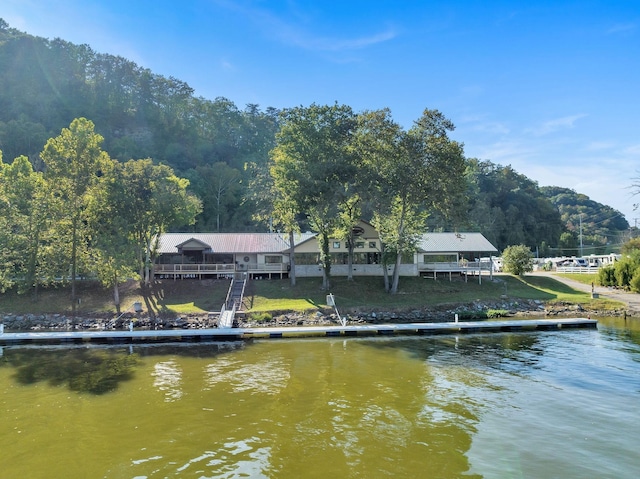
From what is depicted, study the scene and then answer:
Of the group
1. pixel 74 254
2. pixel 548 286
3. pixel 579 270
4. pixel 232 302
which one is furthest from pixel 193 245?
pixel 579 270

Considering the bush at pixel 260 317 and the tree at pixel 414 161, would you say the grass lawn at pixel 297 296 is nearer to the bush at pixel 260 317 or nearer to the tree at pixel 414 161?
the bush at pixel 260 317

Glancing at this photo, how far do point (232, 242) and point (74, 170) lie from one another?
18139mm

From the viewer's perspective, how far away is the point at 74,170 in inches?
1225

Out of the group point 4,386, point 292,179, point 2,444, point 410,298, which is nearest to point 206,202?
point 292,179

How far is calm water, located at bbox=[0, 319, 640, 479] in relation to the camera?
33.3ft

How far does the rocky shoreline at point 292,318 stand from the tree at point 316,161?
363 inches

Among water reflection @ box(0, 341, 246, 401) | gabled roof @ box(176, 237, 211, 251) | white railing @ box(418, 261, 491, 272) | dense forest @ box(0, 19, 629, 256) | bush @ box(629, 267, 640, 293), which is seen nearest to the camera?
water reflection @ box(0, 341, 246, 401)

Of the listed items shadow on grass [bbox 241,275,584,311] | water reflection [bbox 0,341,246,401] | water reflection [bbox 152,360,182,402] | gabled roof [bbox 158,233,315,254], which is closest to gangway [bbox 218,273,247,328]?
shadow on grass [bbox 241,275,584,311]

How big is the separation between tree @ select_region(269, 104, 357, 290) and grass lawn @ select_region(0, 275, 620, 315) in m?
7.14

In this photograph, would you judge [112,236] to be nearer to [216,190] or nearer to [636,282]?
[636,282]

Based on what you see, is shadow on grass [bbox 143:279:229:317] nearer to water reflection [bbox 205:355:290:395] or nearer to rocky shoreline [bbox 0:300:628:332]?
rocky shoreline [bbox 0:300:628:332]

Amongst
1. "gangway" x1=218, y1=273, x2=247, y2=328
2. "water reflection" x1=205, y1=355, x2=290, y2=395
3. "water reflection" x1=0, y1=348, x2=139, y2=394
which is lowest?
"water reflection" x1=0, y1=348, x2=139, y2=394

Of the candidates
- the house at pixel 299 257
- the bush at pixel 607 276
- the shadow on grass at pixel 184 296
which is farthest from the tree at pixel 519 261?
the shadow on grass at pixel 184 296

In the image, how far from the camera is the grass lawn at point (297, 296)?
34344 millimetres
